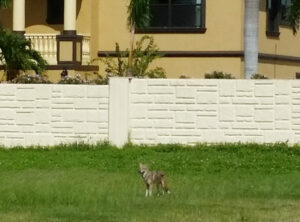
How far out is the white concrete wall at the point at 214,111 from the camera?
22266 millimetres

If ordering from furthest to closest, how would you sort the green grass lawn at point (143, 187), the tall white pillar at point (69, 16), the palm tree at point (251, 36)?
1. the tall white pillar at point (69, 16)
2. the palm tree at point (251, 36)
3. the green grass lawn at point (143, 187)

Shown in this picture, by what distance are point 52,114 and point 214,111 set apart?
3718 millimetres

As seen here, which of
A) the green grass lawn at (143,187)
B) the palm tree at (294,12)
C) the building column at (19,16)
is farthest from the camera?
the building column at (19,16)

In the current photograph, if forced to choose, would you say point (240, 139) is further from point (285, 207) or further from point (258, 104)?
point (285, 207)

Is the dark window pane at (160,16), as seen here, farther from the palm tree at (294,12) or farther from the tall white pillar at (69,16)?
the palm tree at (294,12)

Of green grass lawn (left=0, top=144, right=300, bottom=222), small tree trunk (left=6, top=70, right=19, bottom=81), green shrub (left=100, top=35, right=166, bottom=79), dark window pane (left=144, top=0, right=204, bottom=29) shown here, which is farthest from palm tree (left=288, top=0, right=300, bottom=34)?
small tree trunk (left=6, top=70, right=19, bottom=81)

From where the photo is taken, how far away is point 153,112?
74.6ft

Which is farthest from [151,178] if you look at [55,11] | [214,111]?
[55,11]

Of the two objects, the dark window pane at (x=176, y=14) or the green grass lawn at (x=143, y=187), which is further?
the dark window pane at (x=176, y=14)

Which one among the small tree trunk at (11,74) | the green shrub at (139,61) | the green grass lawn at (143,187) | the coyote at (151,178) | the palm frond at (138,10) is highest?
the palm frond at (138,10)

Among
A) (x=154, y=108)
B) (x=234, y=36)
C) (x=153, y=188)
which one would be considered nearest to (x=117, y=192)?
(x=153, y=188)

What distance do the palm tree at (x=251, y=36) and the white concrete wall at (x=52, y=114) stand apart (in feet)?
14.5

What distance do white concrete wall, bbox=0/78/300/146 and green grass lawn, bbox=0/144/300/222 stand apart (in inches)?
16.7

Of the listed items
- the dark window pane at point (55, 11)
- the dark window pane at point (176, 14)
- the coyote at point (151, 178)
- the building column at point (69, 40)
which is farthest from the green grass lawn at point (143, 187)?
the dark window pane at point (55, 11)
